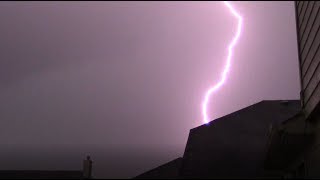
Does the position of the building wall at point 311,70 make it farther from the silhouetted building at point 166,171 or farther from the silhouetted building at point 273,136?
the silhouetted building at point 166,171

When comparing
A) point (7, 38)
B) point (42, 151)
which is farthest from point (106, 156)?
point (7, 38)

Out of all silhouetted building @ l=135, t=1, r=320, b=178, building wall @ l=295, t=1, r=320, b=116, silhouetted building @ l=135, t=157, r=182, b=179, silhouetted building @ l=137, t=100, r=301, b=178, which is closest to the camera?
building wall @ l=295, t=1, r=320, b=116

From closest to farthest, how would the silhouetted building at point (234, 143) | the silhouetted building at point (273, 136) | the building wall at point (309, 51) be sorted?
1. the building wall at point (309, 51)
2. the silhouetted building at point (273, 136)
3. the silhouetted building at point (234, 143)

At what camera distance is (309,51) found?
6422 millimetres

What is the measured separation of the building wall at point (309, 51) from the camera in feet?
19.5

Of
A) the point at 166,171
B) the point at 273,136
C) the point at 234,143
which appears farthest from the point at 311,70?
the point at 166,171

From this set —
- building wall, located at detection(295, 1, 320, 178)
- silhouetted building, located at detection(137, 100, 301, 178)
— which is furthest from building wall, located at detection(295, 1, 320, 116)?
silhouetted building, located at detection(137, 100, 301, 178)

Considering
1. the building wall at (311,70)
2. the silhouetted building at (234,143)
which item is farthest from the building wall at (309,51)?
the silhouetted building at (234,143)

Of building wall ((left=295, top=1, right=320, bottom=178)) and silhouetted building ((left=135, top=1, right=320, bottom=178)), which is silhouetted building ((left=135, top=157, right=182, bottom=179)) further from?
building wall ((left=295, top=1, right=320, bottom=178))

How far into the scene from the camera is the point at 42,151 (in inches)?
450

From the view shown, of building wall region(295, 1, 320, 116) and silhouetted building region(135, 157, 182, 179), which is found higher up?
A: building wall region(295, 1, 320, 116)

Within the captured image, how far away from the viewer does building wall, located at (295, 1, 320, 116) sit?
5.95 metres

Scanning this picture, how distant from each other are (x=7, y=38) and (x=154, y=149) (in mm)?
11499

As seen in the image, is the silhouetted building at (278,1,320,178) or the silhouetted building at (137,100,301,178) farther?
the silhouetted building at (137,100,301,178)
